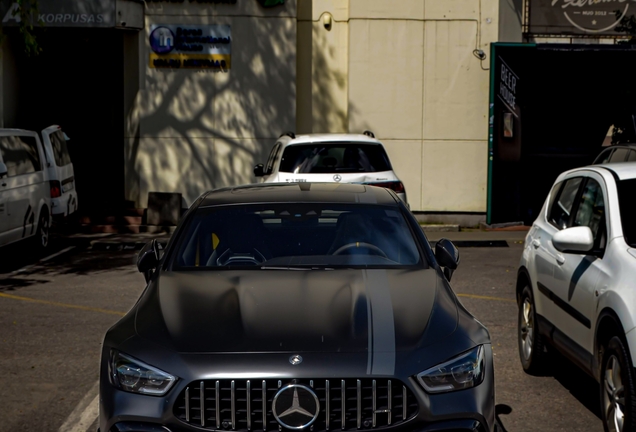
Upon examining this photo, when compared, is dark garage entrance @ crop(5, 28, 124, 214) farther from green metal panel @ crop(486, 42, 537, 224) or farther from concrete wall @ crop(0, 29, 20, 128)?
green metal panel @ crop(486, 42, 537, 224)

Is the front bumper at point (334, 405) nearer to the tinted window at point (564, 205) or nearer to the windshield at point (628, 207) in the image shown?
the windshield at point (628, 207)

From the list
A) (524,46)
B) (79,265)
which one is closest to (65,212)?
(79,265)

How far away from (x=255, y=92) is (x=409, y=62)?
10.5ft

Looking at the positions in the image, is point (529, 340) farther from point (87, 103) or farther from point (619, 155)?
point (87, 103)

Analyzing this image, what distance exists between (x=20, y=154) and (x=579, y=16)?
1124 centimetres

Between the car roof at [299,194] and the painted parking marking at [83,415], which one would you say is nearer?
the car roof at [299,194]

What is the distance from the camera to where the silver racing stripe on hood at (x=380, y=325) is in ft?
14.0

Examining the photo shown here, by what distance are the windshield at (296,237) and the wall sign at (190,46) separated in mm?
14404

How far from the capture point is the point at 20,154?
15281mm

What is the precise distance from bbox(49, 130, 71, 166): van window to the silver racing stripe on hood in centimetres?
1227

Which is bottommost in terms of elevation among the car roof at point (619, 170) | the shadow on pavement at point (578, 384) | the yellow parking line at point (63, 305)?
the yellow parking line at point (63, 305)

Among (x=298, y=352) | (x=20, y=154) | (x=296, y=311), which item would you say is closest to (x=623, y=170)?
(x=296, y=311)

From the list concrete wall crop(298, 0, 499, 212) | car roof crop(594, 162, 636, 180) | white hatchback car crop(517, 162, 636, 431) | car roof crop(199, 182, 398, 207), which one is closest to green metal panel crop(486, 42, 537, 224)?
concrete wall crop(298, 0, 499, 212)

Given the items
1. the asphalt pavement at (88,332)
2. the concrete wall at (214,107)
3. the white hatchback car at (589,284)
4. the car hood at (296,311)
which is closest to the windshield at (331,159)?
the asphalt pavement at (88,332)
